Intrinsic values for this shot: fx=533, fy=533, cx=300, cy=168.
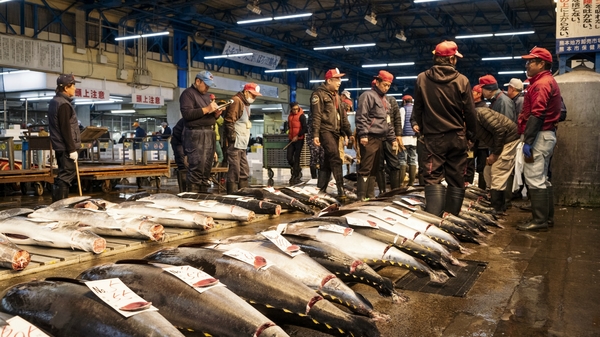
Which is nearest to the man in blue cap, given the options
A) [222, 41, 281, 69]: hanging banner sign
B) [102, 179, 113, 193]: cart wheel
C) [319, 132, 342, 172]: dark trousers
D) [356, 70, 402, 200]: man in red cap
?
[319, 132, 342, 172]: dark trousers

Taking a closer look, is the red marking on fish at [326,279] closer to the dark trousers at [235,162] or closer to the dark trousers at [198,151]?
the dark trousers at [198,151]

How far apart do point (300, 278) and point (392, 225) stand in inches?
56.0

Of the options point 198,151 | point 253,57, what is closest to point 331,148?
point 198,151

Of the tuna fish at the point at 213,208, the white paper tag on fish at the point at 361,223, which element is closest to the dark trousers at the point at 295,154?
the tuna fish at the point at 213,208

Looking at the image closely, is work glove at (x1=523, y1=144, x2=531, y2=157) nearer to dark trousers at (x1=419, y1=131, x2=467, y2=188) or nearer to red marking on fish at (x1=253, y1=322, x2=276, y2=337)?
dark trousers at (x1=419, y1=131, x2=467, y2=188)

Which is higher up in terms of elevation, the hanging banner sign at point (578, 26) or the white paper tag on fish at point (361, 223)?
the hanging banner sign at point (578, 26)

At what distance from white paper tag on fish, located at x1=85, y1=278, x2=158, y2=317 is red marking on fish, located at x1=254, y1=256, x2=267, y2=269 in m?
0.56

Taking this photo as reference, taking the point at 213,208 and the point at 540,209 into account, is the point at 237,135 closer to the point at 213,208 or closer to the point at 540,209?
the point at 213,208

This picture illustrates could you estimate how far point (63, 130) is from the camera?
21.6 feet

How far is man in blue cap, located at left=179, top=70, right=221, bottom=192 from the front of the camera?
7.06 metres

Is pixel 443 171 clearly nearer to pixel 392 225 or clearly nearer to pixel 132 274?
pixel 392 225

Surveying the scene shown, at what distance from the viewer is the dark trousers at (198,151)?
279 inches

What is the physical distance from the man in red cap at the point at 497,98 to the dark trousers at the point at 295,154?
14.5 ft

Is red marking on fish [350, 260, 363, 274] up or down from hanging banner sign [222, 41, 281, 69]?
down
